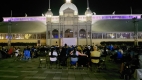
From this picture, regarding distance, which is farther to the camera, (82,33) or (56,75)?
(82,33)

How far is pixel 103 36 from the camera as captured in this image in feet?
173

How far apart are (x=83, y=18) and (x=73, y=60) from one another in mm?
41416

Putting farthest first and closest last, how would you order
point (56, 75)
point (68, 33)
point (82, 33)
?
1. point (68, 33)
2. point (82, 33)
3. point (56, 75)

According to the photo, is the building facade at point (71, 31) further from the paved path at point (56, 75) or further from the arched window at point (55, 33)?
the paved path at point (56, 75)

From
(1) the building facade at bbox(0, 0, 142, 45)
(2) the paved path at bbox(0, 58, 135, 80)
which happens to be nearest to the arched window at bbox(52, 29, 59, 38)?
(1) the building facade at bbox(0, 0, 142, 45)

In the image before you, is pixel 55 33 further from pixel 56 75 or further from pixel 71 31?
pixel 56 75

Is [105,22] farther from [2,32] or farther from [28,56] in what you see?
[28,56]

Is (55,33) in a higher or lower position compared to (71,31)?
lower

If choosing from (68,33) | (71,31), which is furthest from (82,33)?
(68,33)

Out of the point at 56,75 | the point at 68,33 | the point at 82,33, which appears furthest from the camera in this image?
the point at 68,33

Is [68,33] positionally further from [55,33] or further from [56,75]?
[56,75]

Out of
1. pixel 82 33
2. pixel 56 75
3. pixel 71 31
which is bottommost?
pixel 56 75

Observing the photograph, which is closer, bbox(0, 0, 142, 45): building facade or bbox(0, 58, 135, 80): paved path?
bbox(0, 58, 135, 80): paved path

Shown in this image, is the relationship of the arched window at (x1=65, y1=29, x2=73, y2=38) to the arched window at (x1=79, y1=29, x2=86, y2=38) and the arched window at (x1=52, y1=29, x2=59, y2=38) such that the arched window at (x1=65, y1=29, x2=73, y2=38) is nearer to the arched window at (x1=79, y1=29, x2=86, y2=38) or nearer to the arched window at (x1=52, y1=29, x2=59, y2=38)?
the arched window at (x1=79, y1=29, x2=86, y2=38)
